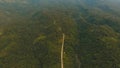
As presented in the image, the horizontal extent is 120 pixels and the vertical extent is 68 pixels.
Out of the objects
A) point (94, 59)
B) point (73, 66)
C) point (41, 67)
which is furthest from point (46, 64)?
point (94, 59)

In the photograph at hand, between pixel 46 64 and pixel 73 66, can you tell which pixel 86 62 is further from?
pixel 46 64

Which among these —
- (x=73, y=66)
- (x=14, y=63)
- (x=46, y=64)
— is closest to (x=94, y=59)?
(x=73, y=66)

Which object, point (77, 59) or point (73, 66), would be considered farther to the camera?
point (77, 59)

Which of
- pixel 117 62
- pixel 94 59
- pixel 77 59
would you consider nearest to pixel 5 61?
pixel 77 59

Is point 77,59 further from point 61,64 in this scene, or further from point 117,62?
point 117,62

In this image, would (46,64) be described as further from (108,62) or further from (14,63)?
(108,62)

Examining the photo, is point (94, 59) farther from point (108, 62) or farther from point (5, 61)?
point (5, 61)

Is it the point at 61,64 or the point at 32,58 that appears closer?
the point at 61,64
